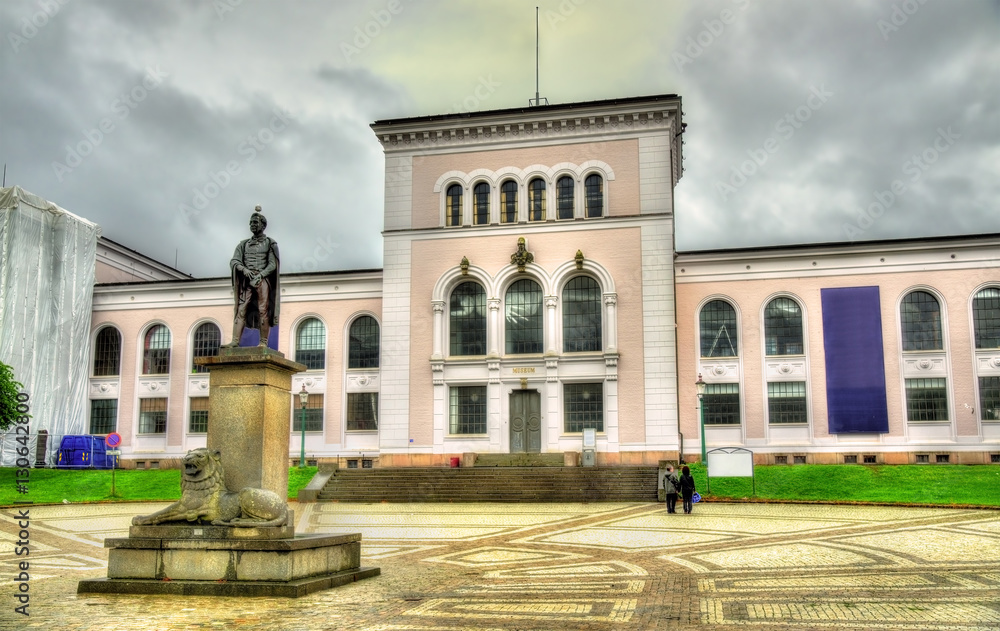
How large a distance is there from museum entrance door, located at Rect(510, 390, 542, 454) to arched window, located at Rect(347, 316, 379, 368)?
8.01m

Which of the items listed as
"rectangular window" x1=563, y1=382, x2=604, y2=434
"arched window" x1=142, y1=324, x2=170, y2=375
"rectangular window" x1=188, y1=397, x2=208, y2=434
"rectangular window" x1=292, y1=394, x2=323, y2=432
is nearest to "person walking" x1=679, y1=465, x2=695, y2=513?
"rectangular window" x1=563, y1=382, x2=604, y2=434

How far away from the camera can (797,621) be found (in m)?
9.35

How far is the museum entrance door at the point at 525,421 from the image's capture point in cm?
3816

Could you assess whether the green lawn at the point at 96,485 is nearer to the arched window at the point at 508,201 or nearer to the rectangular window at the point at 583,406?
the rectangular window at the point at 583,406

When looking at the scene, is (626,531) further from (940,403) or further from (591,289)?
(940,403)

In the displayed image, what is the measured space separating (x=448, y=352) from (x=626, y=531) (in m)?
19.8

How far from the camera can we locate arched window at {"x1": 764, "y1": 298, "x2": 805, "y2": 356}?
39500mm

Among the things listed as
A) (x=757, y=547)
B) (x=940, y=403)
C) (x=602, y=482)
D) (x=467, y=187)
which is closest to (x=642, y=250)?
(x=467, y=187)

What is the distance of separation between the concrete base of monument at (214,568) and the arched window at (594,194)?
29296 mm

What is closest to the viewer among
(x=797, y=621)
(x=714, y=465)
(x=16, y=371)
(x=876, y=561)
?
(x=797, y=621)

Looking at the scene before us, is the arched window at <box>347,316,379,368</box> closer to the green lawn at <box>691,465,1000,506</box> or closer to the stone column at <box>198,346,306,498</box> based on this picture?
the green lawn at <box>691,465,1000,506</box>

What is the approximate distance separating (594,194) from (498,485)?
1435cm

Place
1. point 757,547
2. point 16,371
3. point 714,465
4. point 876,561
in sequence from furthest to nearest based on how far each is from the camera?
point 16,371
point 714,465
point 757,547
point 876,561

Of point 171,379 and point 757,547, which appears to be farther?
point 171,379
